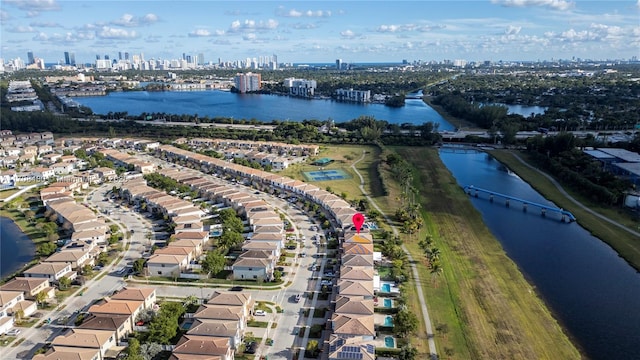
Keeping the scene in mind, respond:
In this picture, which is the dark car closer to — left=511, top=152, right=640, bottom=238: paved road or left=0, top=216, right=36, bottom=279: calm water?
left=0, top=216, right=36, bottom=279: calm water

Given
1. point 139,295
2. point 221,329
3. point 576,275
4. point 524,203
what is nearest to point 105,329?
point 139,295

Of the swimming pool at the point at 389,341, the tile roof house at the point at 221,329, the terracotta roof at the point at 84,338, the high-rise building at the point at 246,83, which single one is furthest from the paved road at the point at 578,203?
the high-rise building at the point at 246,83

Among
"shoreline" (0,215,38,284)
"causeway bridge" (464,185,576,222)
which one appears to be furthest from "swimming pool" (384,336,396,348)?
"causeway bridge" (464,185,576,222)

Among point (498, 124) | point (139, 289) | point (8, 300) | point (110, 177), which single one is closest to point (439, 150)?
point (498, 124)

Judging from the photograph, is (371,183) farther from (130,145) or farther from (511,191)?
(130,145)

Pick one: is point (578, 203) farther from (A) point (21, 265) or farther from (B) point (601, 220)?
(A) point (21, 265)

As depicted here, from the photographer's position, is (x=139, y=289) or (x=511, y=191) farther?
→ (x=511, y=191)

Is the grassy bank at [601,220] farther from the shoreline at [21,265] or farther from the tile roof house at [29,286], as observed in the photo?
the shoreline at [21,265]
